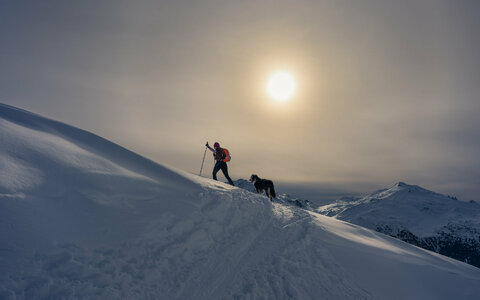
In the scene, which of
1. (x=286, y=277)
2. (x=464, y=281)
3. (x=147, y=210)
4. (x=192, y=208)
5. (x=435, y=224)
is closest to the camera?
(x=286, y=277)

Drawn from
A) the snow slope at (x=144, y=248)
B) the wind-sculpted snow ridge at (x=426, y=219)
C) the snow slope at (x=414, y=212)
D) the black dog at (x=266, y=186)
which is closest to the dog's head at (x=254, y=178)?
the black dog at (x=266, y=186)

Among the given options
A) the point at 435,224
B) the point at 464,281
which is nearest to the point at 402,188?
the point at 435,224

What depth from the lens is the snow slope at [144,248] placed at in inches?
151

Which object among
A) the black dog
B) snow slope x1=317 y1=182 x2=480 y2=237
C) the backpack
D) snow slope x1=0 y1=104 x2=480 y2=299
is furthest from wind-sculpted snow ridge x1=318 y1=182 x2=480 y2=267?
snow slope x1=0 y1=104 x2=480 y2=299

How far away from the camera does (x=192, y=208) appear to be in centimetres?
734

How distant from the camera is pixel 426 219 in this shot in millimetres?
160250

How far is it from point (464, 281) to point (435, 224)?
200 m

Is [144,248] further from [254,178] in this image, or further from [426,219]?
[426,219]

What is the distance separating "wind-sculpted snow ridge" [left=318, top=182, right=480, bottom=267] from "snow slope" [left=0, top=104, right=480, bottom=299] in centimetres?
16728

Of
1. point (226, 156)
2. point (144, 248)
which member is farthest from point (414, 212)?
point (144, 248)

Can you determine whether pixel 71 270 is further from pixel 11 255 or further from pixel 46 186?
pixel 46 186

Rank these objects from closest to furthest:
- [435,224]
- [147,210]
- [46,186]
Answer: [46,186], [147,210], [435,224]

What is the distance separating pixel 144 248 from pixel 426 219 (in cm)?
21008

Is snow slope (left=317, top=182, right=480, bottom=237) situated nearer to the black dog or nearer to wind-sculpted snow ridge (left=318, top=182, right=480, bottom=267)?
wind-sculpted snow ridge (left=318, top=182, right=480, bottom=267)
